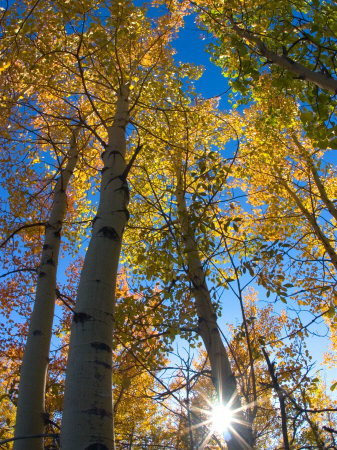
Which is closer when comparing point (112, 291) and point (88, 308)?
point (88, 308)

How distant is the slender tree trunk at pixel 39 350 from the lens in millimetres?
2246

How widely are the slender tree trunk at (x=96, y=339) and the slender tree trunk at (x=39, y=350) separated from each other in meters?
1.22

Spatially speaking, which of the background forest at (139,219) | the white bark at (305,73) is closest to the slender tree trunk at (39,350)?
the background forest at (139,219)

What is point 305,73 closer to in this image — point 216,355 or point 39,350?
point 216,355

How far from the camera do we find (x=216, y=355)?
12.0 feet

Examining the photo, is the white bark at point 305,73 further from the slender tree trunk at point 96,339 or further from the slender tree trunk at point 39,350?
the slender tree trunk at point 39,350

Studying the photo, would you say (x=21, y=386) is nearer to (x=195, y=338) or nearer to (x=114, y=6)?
(x=195, y=338)

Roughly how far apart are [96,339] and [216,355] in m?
2.55

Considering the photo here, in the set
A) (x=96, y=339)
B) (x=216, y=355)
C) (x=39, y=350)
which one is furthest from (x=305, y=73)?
(x=39, y=350)

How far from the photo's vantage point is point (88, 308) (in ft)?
5.35

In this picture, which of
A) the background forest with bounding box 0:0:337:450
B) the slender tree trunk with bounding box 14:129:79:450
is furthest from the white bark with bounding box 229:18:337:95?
the slender tree trunk with bounding box 14:129:79:450

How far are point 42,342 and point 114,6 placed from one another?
12.3 ft

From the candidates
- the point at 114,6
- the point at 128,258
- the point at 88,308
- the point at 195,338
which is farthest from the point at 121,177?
the point at 128,258

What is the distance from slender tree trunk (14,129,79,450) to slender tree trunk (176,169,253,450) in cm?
142
